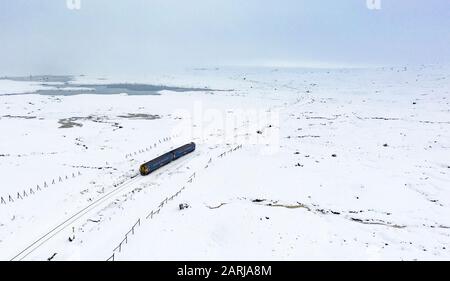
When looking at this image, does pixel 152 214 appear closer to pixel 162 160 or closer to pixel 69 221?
pixel 69 221

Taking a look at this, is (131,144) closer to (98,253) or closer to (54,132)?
(54,132)

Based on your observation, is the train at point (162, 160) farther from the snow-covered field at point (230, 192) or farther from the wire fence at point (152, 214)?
the wire fence at point (152, 214)

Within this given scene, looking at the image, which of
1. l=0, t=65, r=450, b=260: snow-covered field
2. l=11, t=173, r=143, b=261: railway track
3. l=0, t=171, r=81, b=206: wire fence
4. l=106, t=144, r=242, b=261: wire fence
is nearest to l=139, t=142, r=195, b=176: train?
l=0, t=65, r=450, b=260: snow-covered field

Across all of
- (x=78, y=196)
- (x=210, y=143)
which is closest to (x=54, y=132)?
(x=210, y=143)

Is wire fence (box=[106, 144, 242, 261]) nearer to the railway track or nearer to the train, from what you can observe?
the train

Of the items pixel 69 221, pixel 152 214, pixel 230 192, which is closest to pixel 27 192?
pixel 69 221

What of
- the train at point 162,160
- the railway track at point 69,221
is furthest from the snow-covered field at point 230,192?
the train at point 162,160
